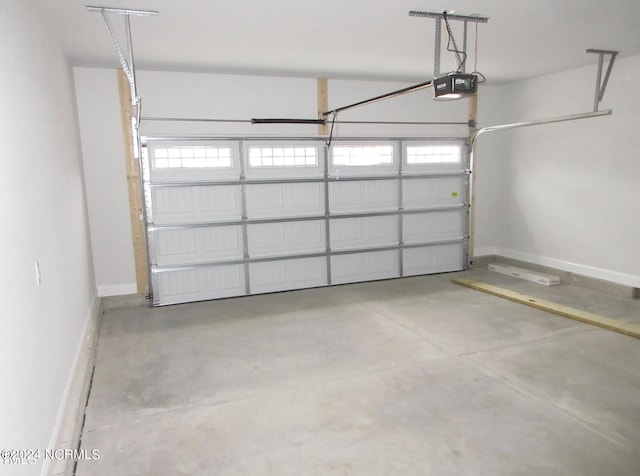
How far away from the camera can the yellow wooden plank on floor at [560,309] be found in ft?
14.8

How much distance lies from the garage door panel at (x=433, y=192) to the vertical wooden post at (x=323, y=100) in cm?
153

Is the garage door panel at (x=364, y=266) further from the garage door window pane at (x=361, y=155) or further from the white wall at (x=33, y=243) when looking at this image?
the white wall at (x=33, y=243)

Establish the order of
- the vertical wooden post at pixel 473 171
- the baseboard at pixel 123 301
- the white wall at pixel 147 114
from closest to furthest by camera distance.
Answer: the white wall at pixel 147 114, the baseboard at pixel 123 301, the vertical wooden post at pixel 473 171

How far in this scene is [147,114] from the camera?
5699 mm

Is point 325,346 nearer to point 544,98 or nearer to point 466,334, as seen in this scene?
point 466,334

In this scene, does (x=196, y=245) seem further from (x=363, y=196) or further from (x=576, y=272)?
(x=576, y=272)

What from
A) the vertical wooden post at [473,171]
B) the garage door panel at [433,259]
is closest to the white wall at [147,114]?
the vertical wooden post at [473,171]

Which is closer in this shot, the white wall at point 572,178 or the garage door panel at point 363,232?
the white wall at point 572,178

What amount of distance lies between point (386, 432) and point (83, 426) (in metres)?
2.02

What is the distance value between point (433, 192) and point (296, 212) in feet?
7.63

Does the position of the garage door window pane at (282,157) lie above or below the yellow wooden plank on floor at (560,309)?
above

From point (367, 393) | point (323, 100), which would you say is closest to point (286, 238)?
point (323, 100)

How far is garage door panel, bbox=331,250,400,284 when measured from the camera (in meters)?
6.78

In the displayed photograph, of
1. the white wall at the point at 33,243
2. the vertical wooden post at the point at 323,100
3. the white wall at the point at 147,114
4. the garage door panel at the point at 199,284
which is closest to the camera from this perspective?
the white wall at the point at 33,243
